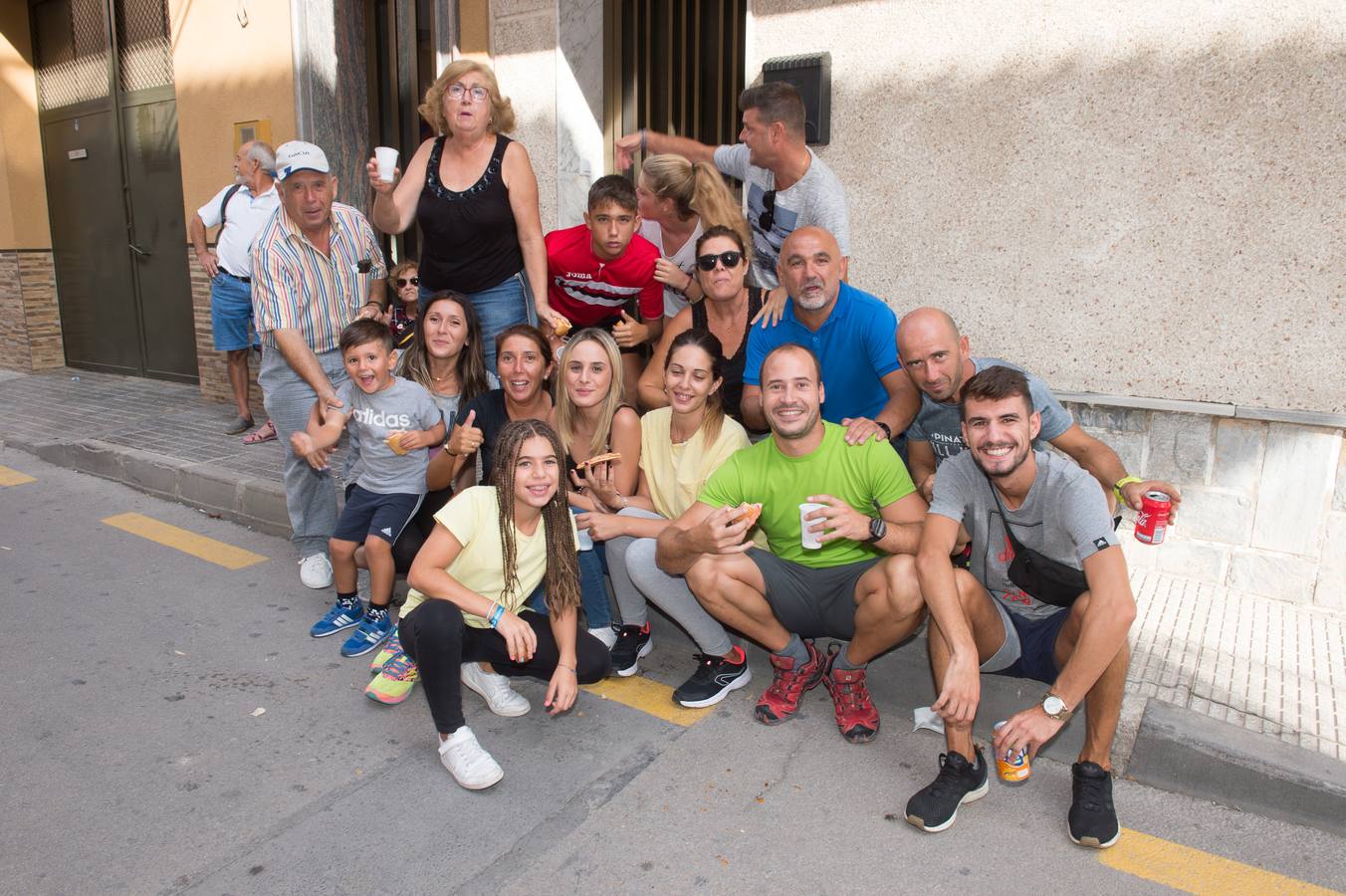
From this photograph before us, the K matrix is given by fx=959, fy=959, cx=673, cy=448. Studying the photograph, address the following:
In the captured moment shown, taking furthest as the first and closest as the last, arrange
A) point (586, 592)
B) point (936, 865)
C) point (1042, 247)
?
point (1042, 247) → point (586, 592) → point (936, 865)

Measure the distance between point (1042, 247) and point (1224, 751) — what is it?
2.72m

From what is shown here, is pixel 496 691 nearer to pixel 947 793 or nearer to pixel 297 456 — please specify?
pixel 947 793

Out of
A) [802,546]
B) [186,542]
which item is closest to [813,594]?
[802,546]

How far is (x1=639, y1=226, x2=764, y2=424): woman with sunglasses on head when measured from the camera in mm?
4324

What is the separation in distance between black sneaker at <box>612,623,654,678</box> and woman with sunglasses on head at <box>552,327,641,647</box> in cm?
5

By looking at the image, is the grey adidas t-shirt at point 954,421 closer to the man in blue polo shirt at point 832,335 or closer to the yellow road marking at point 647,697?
the man in blue polo shirt at point 832,335

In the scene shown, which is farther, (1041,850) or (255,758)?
(255,758)

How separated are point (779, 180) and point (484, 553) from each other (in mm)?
2431

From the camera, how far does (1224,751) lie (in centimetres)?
302

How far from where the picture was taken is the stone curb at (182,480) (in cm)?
581

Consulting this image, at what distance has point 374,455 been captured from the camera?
445cm

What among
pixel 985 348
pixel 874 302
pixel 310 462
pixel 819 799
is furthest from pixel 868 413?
pixel 310 462

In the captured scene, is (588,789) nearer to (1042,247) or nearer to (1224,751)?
(1224,751)

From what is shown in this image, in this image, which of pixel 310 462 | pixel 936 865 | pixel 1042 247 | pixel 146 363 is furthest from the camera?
pixel 146 363
